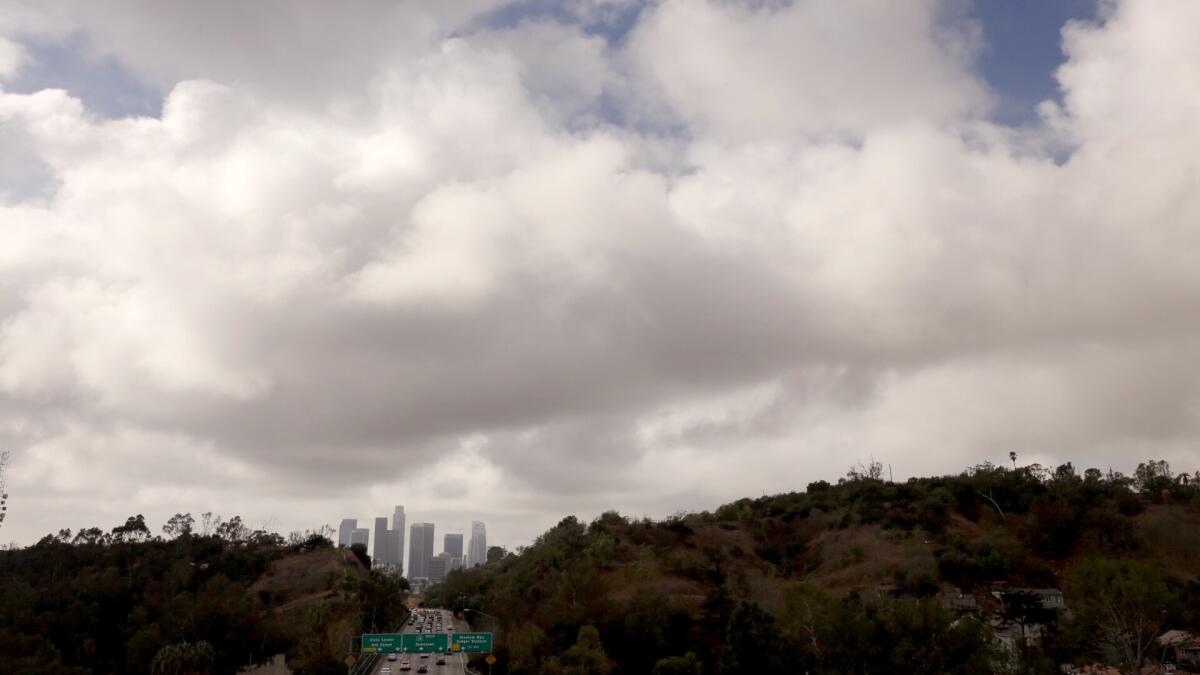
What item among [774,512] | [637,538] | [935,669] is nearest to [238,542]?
[637,538]

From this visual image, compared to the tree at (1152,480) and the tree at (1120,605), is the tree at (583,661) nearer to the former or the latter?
the tree at (1120,605)

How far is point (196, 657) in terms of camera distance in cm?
7925

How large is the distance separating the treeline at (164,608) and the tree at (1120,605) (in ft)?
207

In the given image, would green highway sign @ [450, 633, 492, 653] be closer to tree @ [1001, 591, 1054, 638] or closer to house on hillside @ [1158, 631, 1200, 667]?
tree @ [1001, 591, 1054, 638]

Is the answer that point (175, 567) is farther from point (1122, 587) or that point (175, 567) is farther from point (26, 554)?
point (1122, 587)

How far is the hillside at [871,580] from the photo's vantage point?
181 ft

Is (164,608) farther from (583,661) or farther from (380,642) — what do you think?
(583,661)

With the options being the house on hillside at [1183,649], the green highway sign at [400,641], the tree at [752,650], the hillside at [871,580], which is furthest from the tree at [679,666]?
the house on hillside at [1183,649]

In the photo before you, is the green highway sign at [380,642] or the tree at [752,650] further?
the green highway sign at [380,642]

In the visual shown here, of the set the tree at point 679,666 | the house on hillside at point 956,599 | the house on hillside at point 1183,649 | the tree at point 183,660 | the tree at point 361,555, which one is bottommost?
the tree at point 183,660

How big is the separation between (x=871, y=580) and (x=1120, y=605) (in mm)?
44278

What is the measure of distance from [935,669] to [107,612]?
9756cm

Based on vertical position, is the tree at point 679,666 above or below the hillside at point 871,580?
below

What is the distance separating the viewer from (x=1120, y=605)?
181 feet
